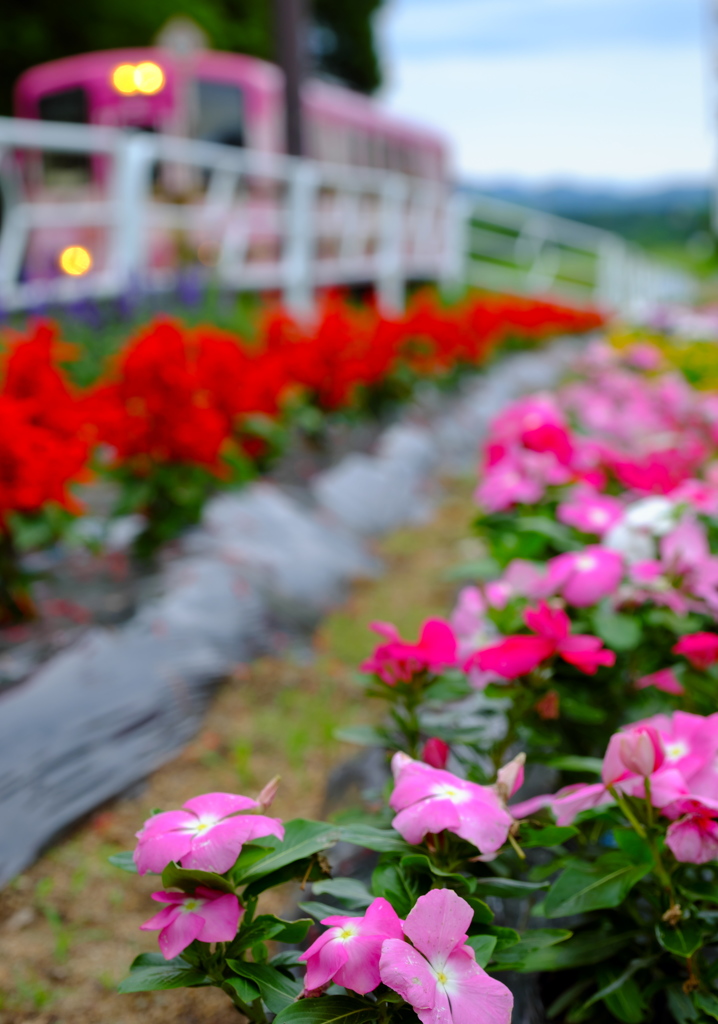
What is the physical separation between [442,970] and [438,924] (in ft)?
0.14

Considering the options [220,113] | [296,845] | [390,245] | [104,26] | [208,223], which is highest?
[104,26]

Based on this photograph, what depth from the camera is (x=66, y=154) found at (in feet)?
36.9

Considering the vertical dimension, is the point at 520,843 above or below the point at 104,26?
below

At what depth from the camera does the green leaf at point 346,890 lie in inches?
40.3

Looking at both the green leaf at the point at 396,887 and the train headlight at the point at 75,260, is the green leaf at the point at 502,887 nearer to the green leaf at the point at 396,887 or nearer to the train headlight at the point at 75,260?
the green leaf at the point at 396,887

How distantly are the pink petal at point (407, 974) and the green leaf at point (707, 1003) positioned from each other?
0.35 meters

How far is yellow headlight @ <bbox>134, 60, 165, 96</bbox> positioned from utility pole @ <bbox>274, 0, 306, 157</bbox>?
1802mm

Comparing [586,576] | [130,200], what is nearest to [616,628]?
[586,576]

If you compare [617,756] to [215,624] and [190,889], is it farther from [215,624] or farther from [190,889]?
[215,624]

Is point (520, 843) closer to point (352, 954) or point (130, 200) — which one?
point (352, 954)

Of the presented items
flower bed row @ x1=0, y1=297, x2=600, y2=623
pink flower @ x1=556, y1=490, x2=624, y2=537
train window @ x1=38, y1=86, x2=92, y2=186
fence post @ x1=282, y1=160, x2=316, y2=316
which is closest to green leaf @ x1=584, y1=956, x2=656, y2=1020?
pink flower @ x1=556, y1=490, x2=624, y2=537

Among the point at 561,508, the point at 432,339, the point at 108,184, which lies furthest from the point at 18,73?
the point at 561,508

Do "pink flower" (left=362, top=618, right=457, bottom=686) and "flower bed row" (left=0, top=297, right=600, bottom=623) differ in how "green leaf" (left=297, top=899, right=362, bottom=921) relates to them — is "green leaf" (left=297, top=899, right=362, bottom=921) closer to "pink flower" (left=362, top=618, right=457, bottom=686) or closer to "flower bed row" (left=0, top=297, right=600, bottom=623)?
"pink flower" (left=362, top=618, right=457, bottom=686)

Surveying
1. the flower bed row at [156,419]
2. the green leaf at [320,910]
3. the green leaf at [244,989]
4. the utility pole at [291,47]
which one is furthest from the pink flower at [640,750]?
the utility pole at [291,47]
